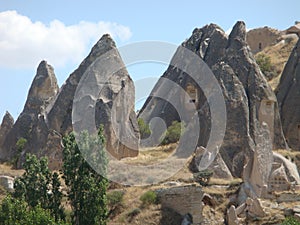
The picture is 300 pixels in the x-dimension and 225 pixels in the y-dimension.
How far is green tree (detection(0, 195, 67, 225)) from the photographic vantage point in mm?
21359

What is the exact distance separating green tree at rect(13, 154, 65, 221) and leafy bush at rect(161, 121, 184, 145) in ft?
34.8

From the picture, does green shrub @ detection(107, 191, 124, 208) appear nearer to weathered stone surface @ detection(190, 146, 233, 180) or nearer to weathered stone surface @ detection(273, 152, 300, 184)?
weathered stone surface @ detection(190, 146, 233, 180)

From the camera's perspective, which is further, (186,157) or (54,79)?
(54,79)

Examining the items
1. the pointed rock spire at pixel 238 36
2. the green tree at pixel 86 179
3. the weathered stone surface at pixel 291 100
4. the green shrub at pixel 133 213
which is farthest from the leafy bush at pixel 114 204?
the pointed rock spire at pixel 238 36

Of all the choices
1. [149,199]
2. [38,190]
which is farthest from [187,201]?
[38,190]

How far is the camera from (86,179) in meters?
24.3

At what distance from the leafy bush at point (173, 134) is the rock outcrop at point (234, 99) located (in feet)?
4.49

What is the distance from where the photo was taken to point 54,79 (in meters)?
39.9

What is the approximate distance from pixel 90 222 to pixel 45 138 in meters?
11.1

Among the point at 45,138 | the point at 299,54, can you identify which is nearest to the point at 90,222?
the point at 45,138

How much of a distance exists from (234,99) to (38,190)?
473 inches

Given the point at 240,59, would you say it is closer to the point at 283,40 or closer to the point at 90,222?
the point at 90,222

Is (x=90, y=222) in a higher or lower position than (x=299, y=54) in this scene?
lower

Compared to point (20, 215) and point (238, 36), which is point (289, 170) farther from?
point (20, 215)
